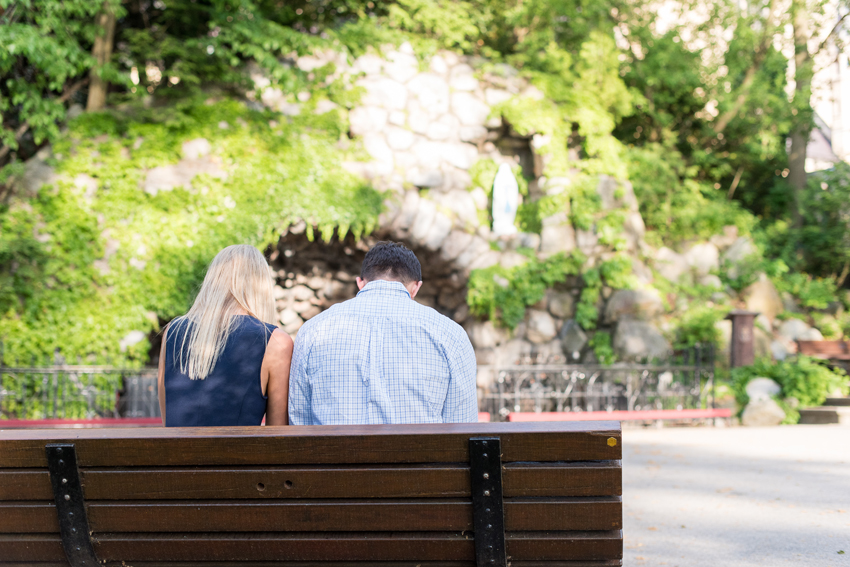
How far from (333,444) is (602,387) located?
25.3ft

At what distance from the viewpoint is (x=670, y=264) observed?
35.8 feet

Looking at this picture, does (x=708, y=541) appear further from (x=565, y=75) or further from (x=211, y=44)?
(x=565, y=75)

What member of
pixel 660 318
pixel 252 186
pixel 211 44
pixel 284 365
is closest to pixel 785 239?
pixel 660 318

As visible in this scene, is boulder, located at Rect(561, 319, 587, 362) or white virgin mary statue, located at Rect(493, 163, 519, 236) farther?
white virgin mary statue, located at Rect(493, 163, 519, 236)

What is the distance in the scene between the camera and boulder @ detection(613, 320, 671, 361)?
30.7 ft

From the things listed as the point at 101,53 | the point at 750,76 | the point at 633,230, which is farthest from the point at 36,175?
the point at 750,76

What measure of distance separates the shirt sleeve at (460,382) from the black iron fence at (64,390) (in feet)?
21.0

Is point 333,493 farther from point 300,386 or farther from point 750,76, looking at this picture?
point 750,76

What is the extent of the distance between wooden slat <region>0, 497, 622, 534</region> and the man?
0.40 m

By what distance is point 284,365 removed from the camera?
2.33 m

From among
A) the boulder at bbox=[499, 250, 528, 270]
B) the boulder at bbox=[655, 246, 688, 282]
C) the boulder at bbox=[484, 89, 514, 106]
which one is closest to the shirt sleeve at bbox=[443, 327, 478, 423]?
the boulder at bbox=[499, 250, 528, 270]

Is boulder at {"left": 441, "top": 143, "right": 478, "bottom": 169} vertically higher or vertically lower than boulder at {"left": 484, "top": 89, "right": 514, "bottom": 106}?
lower

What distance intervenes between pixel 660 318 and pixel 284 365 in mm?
8609

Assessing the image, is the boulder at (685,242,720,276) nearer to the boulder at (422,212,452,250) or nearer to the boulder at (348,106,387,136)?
the boulder at (422,212,452,250)
